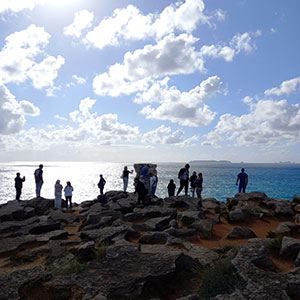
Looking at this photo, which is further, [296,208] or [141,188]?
[141,188]

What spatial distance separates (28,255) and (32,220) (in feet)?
18.1

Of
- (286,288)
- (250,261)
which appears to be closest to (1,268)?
(250,261)

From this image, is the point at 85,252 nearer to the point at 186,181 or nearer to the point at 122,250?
the point at 122,250

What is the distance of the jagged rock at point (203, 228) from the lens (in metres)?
10.0

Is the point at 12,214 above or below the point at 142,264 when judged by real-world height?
below

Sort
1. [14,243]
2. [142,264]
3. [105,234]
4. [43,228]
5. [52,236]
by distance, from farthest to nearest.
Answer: [43,228] < [52,236] < [105,234] < [14,243] < [142,264]

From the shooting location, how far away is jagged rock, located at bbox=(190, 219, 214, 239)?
10.0 meters

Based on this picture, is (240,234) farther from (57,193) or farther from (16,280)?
(57,193)

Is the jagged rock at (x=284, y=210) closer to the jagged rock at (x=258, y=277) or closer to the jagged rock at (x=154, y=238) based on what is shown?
the jagged rock at (x=154, y=238)

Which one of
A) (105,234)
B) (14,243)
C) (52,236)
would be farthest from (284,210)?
(14,243)

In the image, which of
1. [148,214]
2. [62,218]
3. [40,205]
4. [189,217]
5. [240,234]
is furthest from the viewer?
[40,205]

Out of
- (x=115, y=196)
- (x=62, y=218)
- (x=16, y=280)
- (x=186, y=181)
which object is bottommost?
(x=62, y=218)

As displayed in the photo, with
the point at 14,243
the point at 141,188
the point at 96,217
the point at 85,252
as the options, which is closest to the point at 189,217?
the point at 141,188

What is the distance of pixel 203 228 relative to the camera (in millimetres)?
10234
